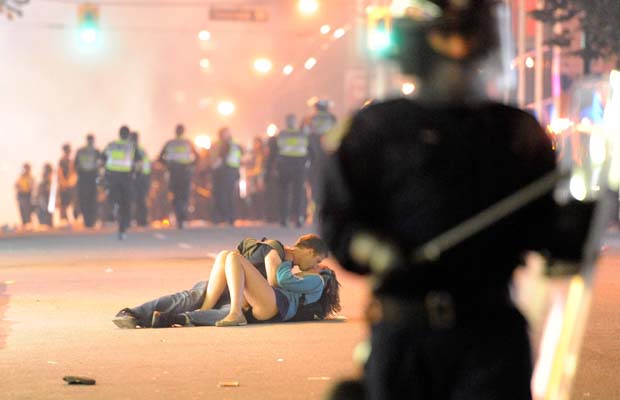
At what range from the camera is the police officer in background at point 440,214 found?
12.9ft

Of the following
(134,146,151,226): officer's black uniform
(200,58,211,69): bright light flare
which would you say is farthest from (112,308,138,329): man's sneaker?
(200,58,211,69): bright light flare

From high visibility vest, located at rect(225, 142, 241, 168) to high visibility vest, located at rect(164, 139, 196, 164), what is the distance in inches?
40.5

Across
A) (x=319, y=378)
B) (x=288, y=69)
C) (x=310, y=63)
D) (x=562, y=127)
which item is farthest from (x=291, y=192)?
(x=288, y=69)

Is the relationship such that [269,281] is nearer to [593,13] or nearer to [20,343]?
[20,343]

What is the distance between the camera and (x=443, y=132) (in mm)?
3967

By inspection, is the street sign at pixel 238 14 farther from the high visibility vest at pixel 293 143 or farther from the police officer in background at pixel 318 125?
the police officer in background at pixel 318 125

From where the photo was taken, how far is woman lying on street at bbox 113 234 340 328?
36.6 feet

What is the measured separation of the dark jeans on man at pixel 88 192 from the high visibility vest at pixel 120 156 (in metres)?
6.05

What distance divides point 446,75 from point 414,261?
1.50 ft

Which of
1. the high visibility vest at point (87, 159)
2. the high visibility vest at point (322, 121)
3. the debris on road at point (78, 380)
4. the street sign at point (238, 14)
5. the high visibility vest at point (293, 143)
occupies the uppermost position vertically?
the debris on road at point (78, 380)

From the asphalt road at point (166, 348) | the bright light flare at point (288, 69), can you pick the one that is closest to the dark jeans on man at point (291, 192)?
the asphalt road at point (166, 348)

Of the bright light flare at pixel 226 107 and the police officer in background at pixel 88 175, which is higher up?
the police officer in background at pixel 88 175

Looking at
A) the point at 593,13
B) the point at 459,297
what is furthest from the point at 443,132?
the point at 593,13

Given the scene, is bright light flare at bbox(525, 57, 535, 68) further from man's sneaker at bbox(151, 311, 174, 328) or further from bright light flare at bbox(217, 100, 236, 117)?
bright light flare at bbox(217, 100, 236, 117)
